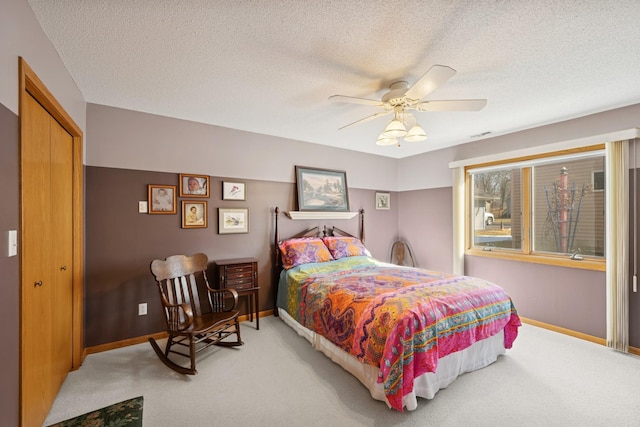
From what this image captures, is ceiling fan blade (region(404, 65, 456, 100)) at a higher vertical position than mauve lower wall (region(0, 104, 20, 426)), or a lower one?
higher

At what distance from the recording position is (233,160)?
3592mm

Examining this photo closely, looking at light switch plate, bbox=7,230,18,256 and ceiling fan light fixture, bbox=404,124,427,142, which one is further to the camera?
ceiling fan light fixture, bbox=404,124,427,142

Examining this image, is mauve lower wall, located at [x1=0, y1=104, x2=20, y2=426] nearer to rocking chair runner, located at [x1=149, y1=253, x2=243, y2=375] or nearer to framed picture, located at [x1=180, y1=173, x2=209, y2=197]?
rocking chair runner, located at [x1=149, y1=253, x2=243, y2=375]

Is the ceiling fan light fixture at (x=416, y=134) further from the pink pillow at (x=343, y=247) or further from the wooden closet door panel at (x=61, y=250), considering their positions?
the wooden closet door panel at (x=61, y=250)

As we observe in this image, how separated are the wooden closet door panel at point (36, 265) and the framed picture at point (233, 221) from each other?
5.43 feet

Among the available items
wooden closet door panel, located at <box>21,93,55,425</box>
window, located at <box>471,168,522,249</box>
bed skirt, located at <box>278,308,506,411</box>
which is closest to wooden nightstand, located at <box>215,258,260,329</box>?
bed skirt, located at <box>278,308,506,411</box>

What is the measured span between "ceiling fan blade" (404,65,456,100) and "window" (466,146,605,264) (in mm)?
2543

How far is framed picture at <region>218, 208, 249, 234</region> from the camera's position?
3.46 metres

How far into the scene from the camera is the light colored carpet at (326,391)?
6.11 feet

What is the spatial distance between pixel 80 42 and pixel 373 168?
4.16 metres

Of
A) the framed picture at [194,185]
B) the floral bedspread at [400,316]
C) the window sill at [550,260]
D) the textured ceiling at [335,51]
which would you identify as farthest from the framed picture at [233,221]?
the window sill at [550,260]

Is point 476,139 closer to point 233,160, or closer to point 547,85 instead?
point 547,85

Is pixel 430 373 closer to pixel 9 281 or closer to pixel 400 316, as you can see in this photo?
pixel 400 316

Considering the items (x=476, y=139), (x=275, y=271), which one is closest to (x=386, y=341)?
(x=275, y=271)
